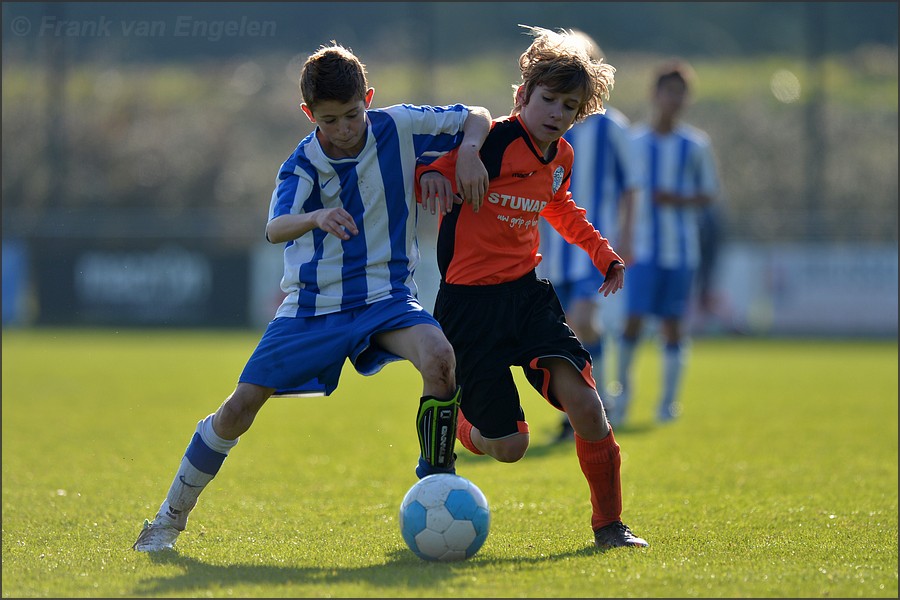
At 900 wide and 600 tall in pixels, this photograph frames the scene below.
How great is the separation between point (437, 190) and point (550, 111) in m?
0.48

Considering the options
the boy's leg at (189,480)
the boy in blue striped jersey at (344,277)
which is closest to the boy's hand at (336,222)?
the boy in blue striped jersey at (344,277)

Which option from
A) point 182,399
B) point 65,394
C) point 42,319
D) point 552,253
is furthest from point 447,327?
point 42,319

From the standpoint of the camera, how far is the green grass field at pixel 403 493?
3.25m

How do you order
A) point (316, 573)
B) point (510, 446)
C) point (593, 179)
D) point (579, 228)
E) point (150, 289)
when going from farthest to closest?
point (150, 289)
point (593, 179)
point (579, 228)
point (510, 446)
point (316, 573)

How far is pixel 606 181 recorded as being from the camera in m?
7.06

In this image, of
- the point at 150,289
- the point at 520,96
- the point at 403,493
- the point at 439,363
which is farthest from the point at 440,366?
the point at 150,289

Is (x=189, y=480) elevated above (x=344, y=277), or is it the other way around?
(x=344, y=277)

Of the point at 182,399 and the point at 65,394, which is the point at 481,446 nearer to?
the point at 182,399

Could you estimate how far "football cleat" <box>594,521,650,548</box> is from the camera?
377 cm

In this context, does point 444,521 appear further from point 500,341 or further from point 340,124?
point 340,124

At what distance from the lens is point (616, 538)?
3.79 meters

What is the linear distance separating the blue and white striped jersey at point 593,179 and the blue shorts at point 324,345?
326 centimetres

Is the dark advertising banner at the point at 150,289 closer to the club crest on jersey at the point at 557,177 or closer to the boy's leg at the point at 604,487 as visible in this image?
the club crest on jersey at the point at 557,177

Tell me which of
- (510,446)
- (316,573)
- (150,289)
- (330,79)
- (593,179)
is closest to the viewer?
(316,573)
